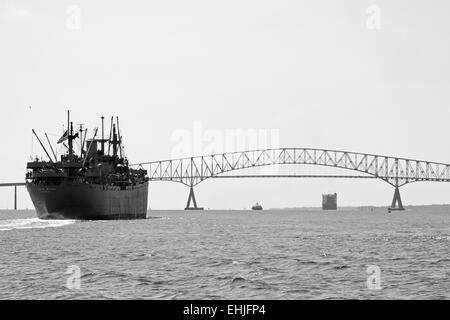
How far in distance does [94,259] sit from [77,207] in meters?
83.4

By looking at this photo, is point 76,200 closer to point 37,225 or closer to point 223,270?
point 37,225

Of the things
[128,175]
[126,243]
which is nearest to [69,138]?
[128,175]

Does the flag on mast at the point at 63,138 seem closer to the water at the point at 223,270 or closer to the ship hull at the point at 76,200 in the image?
the ship hull at the point at 76,200

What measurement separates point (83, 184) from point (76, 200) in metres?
3.33

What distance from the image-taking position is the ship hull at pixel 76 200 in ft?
432

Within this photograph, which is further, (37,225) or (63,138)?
(63,138)

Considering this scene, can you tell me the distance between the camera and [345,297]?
3431 cm

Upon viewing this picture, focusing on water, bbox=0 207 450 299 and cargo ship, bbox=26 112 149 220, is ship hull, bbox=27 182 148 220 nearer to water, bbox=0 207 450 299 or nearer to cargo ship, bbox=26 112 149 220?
cargo ship, bbox=26 112 149 220

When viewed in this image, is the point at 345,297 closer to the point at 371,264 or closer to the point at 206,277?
the point at 206,277

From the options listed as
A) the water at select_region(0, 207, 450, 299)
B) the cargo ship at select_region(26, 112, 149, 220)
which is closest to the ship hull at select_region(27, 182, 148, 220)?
the cargo ship at select_region(26, 112, 149, 220)

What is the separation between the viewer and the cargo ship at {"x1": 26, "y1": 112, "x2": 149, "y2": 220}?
13225 cm

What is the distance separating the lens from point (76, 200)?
438 feet

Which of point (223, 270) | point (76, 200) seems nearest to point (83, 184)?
point (76, 200)

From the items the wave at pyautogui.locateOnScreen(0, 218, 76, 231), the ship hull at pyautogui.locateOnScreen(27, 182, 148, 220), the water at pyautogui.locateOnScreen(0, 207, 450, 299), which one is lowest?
the water at pyautogui.locateOnScreen(0, 207, 450, 299)
